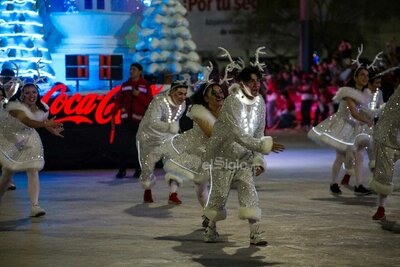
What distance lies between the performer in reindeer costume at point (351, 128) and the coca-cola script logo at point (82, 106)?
511 cm

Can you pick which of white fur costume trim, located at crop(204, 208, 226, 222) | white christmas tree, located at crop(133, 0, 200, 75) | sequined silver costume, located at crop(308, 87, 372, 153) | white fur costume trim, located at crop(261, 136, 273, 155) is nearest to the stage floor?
white fur costume trim, located at crop(204, 208, 226, 222)

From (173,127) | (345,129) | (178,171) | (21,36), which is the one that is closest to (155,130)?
(173,127)

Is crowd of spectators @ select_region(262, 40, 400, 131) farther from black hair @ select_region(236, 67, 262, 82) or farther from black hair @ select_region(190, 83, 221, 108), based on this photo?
black hair @ select_region(236, 67, 262, 82)

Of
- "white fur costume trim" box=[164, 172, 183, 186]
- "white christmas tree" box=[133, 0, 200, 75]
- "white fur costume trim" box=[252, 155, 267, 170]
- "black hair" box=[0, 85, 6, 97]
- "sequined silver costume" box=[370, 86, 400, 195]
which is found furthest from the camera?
"white christmas tree" box=[133, 0, 200, 75]

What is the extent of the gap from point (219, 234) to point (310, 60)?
23455 millimetres

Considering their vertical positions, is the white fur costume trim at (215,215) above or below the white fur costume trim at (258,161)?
below

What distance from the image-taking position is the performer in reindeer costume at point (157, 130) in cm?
1309

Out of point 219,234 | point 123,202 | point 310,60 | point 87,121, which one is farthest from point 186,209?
point 310,60

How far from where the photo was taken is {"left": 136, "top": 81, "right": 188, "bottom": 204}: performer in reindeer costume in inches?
516

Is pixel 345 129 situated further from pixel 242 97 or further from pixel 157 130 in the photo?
pixel 242 97

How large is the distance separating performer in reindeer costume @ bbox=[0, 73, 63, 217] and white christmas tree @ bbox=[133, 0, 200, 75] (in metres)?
8.86

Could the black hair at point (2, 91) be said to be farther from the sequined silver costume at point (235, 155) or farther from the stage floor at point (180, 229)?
the sequined silver costume at point (235, 155)

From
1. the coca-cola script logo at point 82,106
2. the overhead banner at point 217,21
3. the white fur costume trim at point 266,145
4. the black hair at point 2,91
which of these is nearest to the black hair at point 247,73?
the white fur costume trim at point 266,145

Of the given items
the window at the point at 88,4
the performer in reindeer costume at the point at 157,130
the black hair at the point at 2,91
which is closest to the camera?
the performer in reindeer costume at the point at 157,130
